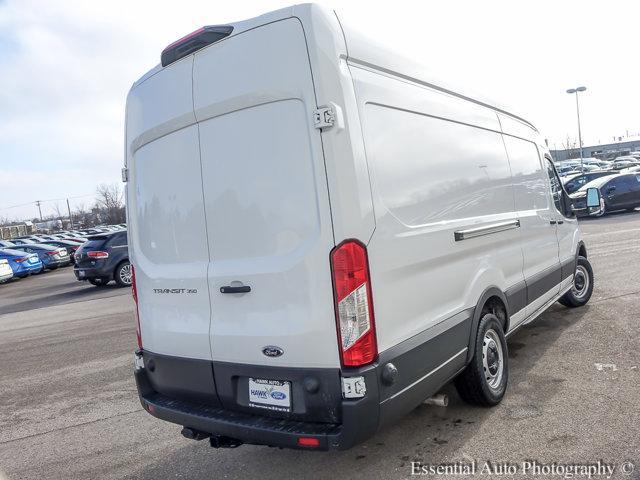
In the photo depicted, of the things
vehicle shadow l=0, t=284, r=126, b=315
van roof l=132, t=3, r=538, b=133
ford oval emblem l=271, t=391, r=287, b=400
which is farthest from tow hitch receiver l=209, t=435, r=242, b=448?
vehicle shadow l=0, t=284, r=126, b=315

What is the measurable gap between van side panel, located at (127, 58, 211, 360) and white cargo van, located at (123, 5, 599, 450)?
0.01m

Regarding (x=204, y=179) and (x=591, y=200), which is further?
(x=591, y=200)

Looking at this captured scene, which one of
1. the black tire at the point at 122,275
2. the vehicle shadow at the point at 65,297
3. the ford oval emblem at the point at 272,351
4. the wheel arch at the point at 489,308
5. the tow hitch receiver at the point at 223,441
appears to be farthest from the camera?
the black tire at the point at 122,275

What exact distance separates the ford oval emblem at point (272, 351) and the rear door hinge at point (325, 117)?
4.07 ft

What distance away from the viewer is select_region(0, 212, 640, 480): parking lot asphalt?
11.0 ft

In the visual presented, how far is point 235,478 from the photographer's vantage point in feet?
11.0

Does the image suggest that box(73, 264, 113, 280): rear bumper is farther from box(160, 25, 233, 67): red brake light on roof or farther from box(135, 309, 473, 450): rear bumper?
box(160, 25, 233, 67): red brake light on roof

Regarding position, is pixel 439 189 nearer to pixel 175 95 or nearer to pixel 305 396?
pixel 305 396

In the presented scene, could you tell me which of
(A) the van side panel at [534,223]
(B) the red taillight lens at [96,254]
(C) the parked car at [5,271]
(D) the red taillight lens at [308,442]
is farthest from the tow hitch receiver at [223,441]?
(C) the parked car at [5,271]

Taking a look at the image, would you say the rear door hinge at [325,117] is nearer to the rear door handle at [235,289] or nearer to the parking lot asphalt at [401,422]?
the rear door handle at [235,289]

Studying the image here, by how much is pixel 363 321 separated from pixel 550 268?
3.49m

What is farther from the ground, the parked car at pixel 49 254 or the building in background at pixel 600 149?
the building in background at pixel 600 149

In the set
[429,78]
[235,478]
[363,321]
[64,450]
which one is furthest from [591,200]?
[64,450]

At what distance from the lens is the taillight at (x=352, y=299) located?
105 inches
